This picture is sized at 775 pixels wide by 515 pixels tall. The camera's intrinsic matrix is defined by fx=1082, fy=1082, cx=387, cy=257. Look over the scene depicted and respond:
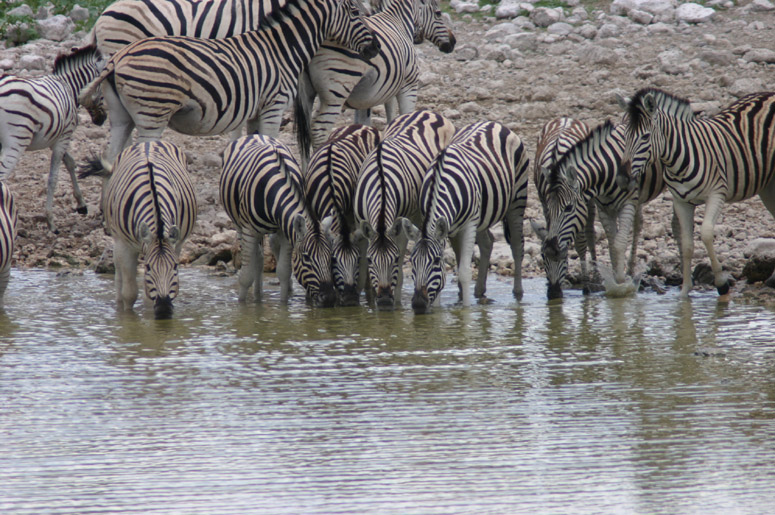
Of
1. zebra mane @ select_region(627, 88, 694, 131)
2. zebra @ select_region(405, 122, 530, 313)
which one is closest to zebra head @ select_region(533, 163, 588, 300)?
zebra @ select_region(405, 122, 530, 313)

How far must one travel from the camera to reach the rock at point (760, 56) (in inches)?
633

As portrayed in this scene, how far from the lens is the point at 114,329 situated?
775 cm

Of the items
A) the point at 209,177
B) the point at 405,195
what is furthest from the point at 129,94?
the point at 209,177

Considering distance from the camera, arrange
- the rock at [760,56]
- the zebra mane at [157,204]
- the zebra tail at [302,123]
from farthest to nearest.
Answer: the rock at [760,56], the zebra tail at [302,123], the zebra mane at [157,204]

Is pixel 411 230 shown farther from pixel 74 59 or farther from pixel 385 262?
pixel 74 59

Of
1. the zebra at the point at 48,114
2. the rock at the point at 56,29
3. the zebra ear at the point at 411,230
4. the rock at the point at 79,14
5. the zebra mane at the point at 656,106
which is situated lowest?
the zebra ear at the point at 411,230

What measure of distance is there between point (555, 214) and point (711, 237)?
4.54ft

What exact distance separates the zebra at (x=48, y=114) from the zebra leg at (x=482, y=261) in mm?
4172

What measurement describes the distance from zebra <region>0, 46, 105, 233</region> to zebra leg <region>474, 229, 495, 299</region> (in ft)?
13.7

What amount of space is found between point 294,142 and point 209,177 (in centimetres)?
140

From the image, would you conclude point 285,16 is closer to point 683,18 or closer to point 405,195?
point 405,195

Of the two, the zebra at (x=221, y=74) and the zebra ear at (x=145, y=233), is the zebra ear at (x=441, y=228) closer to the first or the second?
the zebra ear at (x=145, y=233)

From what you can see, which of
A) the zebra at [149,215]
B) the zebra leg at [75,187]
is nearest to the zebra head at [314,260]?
the zebra at [149,215]

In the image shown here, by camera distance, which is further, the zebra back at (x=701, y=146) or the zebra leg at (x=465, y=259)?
the zebra back at (x=701, y=146)
